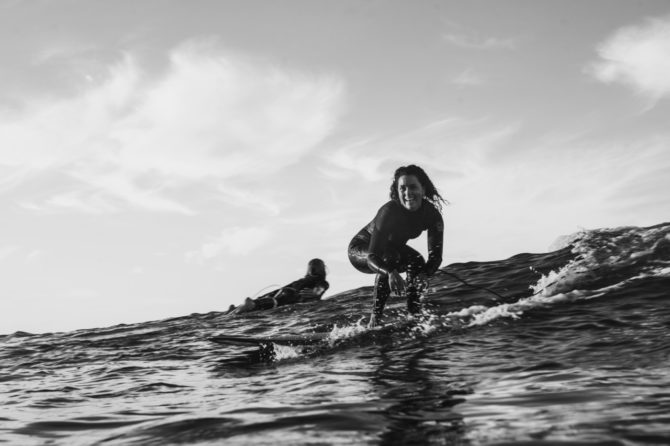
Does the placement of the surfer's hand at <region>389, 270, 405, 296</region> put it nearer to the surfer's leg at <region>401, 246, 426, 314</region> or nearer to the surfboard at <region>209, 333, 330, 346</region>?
the surfer's leg at <region>401, 246, 426, 314</region>

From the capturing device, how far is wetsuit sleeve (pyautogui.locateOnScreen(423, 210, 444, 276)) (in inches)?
343

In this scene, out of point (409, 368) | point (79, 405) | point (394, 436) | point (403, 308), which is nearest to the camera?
point (394, 436)

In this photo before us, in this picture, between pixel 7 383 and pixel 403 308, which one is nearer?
pixel 7 383

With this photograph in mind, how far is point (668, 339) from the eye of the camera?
630cm

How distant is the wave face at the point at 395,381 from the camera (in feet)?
11.3

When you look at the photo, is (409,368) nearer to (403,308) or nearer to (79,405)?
(79,405)

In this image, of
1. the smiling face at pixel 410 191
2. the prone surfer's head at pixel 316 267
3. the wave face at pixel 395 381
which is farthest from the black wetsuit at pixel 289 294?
the smiling face at pixel 410 191

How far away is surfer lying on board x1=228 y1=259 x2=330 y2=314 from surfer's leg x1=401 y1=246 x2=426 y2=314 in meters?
7.21

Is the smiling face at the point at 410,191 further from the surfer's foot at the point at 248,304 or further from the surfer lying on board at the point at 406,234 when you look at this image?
the surfer's foot at the point at 248,304

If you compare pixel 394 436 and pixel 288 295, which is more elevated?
pixel 288 295

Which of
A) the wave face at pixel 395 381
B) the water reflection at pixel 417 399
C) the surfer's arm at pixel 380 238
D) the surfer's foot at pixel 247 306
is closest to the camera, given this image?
the water reflection at pixel 417 399

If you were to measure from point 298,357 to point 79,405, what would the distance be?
3.05 meters

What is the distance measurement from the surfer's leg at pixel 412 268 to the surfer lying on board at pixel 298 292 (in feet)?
23.7

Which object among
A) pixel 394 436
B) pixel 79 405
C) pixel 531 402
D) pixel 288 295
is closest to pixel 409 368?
pixel 531 402
